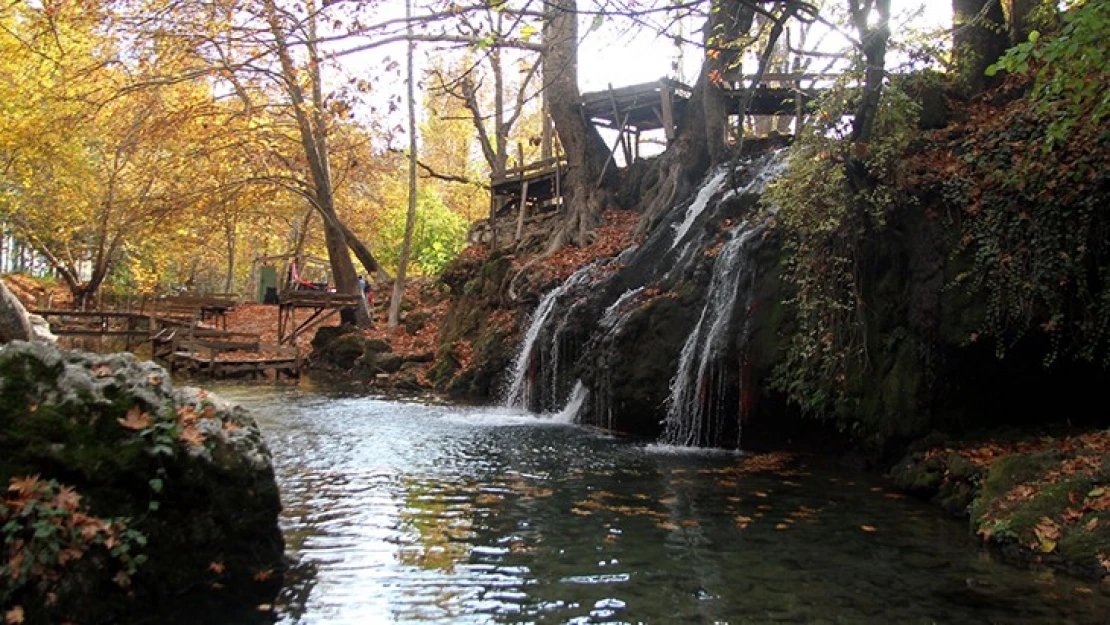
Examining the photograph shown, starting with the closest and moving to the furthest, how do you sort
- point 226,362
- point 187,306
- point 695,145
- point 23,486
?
1. point 23,486
2. point 695,145
3. point 226,362
4. point 187,306

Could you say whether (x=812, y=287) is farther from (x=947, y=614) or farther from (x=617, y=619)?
(x=617, y=619)

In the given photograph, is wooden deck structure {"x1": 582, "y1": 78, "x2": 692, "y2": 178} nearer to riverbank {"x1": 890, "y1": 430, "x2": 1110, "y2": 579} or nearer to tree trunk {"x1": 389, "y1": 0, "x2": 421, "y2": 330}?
tree trunk {"x1": 389, "y1": 0, "x2": 421, "y2": 330}

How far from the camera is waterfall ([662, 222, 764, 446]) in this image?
10.8 metres

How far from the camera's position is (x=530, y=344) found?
50.5 ft

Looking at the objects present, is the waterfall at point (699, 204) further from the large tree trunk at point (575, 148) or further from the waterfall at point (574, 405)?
the large tree trunk at point (575, 148)

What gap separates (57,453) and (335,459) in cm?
494

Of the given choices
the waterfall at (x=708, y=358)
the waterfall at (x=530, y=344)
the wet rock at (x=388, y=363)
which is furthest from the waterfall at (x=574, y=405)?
the wet rock at (x=388, y=363)

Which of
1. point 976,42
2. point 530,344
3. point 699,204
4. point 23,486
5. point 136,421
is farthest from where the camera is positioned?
point 699,204

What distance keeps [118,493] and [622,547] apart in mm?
3392

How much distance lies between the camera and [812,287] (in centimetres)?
975

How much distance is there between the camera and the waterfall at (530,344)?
49.4 feet

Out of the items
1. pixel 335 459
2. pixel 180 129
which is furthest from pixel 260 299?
pixel 335 459

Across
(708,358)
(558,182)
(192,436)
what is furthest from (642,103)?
(192,436)

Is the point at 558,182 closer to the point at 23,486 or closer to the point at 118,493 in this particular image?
the point at 118,493
